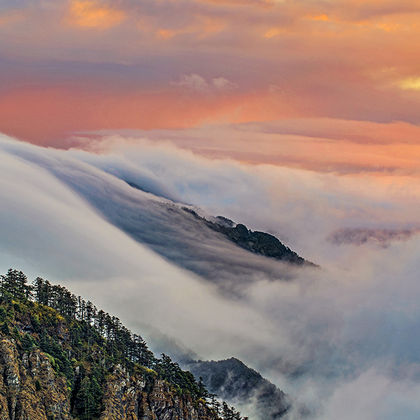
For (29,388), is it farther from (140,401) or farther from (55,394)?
(140,401)

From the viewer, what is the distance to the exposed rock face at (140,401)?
177375 millimetres

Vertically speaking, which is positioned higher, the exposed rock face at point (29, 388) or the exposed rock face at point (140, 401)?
the exposed rock face at point (140, 401)

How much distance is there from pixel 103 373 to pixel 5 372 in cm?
3627

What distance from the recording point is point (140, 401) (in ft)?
621

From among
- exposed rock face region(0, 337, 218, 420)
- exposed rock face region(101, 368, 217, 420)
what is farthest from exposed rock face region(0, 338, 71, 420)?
exposed rock face region(101, 368, 217, 420)

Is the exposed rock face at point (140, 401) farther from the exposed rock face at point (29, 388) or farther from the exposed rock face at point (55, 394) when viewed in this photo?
the exposed rock face at point (29, 388)

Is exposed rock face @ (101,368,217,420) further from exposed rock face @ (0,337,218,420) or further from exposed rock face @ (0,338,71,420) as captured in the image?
exposed rock face @ (0,338,71,420)

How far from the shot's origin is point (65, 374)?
569ft

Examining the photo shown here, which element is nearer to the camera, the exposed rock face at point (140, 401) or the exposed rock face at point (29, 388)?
the exposed rock face at point (29, 388)

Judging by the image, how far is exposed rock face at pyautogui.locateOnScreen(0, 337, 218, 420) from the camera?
153038 millimetres

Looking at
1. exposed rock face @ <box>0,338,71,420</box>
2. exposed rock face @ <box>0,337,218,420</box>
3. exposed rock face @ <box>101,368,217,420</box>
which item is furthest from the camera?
exposed rock face @ <box>101,368,217,420</box>

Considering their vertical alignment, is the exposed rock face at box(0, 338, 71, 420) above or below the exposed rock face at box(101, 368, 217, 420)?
below

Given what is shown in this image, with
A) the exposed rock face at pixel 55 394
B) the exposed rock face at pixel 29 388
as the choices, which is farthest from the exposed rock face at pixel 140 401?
the exposed rock face at pixel 29 388

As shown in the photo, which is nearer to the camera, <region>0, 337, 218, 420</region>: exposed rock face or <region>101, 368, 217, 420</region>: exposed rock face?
Answer: <region>0, 337, 218, 420</region>: exposed rock face
